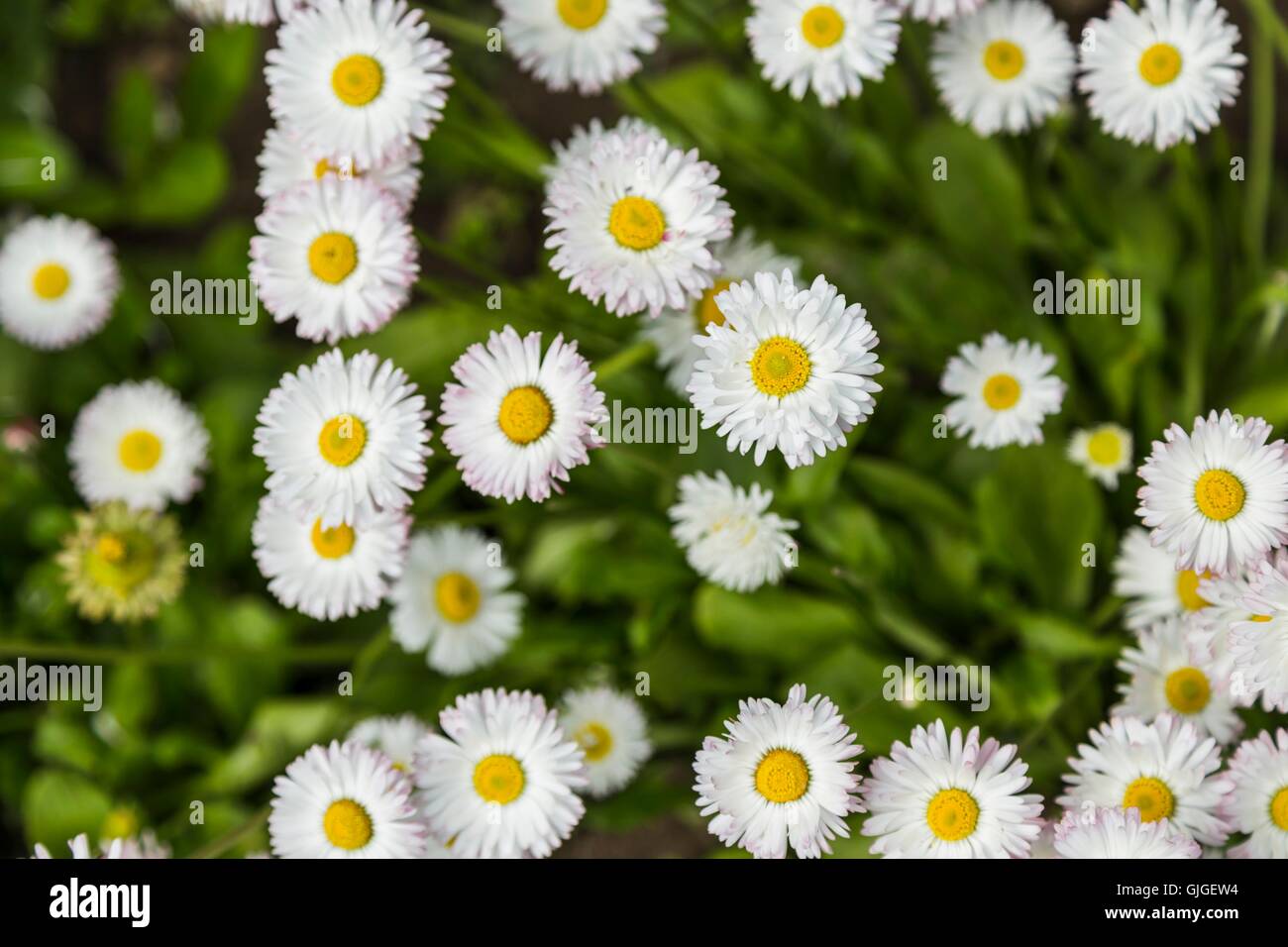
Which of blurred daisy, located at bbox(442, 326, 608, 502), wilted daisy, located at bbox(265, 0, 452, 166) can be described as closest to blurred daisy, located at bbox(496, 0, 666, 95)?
wilted daisy, located at bbox(265, 0, 452, 166)

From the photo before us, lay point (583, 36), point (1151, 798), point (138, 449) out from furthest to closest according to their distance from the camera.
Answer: point (138, 449), point (583, 36), point (1151, 798)

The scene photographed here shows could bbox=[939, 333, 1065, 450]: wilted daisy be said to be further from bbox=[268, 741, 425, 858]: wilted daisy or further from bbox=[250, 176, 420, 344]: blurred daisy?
bbox=[268, 741, 425, 858]: wilted daisy

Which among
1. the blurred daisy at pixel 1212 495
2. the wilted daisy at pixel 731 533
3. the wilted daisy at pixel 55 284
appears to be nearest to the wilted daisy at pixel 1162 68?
the blurred daisy at pixel 1212 495

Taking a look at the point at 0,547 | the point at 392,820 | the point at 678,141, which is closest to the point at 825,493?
the point at 678,141

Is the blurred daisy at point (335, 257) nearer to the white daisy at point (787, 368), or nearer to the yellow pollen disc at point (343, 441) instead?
the yellow pollen disc at point (343, 441)

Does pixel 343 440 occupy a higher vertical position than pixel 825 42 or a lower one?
lower

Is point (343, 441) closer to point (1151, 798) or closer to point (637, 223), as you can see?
point (637, 223)

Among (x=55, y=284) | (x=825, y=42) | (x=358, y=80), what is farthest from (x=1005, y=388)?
(x=55, y=284)
